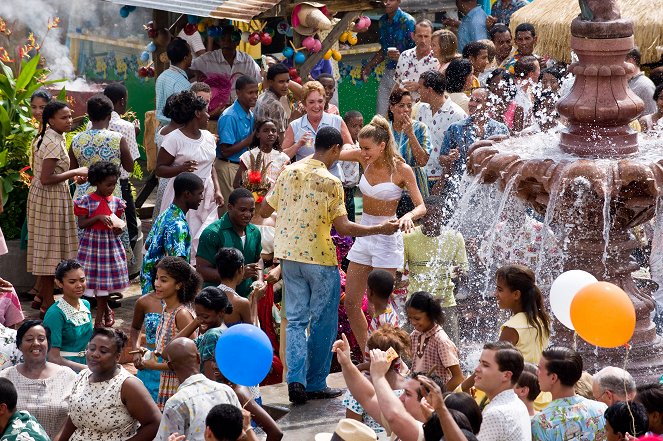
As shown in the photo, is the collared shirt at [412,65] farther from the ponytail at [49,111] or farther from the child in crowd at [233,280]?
the child in crowd at [233,280]

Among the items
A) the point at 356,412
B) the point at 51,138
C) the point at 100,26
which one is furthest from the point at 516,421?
the point at 100,26

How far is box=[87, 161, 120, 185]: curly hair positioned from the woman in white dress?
43 cm

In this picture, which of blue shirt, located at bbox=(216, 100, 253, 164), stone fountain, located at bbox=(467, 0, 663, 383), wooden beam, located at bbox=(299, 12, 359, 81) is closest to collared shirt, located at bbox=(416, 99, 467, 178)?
blue shirt, located at bbox=(216, 100, 253, 164)

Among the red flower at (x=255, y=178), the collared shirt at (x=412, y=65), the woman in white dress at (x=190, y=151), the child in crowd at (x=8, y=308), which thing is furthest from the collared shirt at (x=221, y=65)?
the child in crowd at (x=8, y=308)

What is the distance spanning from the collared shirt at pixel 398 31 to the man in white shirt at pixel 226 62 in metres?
2.37

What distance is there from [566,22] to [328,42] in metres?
3.31

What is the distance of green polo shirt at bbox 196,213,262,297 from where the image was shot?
9117mm

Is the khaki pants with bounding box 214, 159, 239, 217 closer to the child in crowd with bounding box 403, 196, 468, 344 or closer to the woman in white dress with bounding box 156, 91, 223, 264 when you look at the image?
the woman in white dress with bounding box 156, 91, 223, 264

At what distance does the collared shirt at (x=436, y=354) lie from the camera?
305 inches

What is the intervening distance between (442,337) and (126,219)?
16.3 feet

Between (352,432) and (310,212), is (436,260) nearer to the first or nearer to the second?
(310,212)

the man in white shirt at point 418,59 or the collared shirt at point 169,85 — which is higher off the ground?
the man in white shirt at point 418,59

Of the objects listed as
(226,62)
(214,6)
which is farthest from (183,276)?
(226,62)

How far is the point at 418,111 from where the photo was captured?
1202 centimetres
